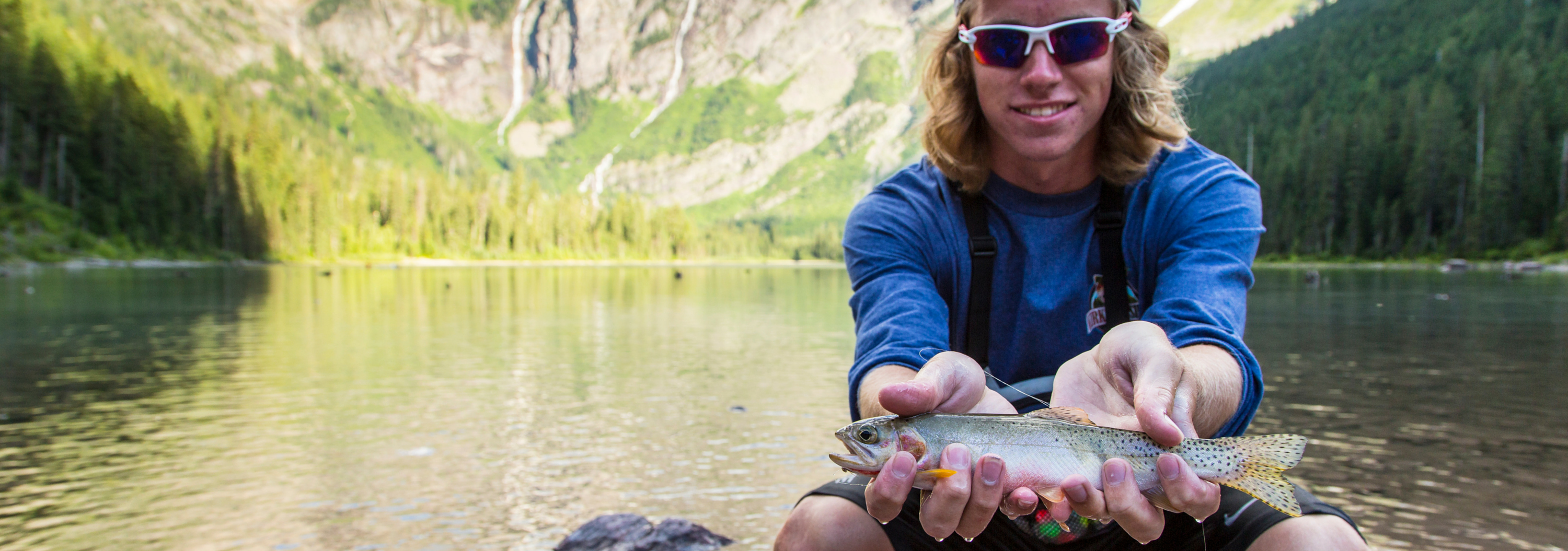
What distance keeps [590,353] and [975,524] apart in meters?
26.8

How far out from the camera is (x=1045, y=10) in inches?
137

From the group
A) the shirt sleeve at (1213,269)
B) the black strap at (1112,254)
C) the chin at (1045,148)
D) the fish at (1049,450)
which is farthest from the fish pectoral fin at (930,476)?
the chin at (1045,148)

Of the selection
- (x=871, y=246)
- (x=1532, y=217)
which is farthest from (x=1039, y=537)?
(x=1532, y=217)

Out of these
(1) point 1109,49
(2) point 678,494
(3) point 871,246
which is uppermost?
(1) point 1109,49

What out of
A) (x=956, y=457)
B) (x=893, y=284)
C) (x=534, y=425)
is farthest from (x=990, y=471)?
(x=534, y=425)

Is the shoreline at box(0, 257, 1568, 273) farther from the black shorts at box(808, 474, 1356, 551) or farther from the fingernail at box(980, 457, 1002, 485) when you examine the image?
the fingernail at box(980, 457, 1002, 485)

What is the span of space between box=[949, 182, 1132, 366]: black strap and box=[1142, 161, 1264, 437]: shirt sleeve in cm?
15

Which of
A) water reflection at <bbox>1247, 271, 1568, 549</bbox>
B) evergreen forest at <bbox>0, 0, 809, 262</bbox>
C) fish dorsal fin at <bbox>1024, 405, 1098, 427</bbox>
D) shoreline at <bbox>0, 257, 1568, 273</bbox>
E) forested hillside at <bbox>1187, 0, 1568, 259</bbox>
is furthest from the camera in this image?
evergreen forest at <bbox>0, 0, 809, 262</bbox>

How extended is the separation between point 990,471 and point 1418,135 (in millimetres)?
125857

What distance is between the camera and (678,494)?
12.6 m

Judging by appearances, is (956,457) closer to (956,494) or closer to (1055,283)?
(956,494)

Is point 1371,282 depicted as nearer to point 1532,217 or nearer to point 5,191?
point 1532,217

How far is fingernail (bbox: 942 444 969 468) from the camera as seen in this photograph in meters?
2.53

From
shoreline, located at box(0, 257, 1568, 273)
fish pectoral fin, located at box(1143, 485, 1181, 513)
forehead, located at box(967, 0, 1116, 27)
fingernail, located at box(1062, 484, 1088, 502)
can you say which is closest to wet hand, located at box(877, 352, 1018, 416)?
fingernail, located at box(1062, 484, 1088, 502)
